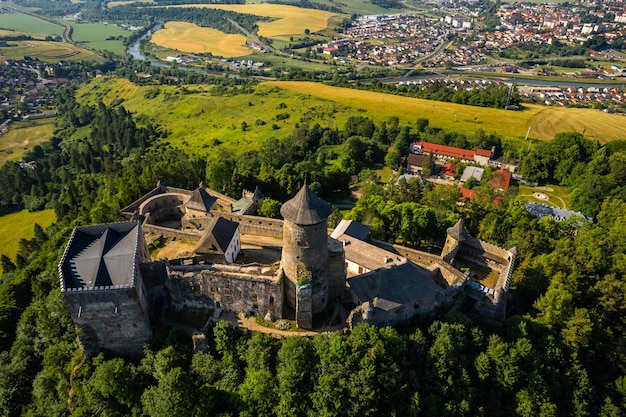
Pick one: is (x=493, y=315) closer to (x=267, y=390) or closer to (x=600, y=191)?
(x=267, y=390)

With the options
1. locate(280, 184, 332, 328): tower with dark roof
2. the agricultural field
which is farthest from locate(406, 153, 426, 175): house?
locate(280, 184, 332, 328): tower with dark roof

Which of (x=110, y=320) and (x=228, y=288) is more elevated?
(x=228, y=288)

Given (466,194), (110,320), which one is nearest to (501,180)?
(466,194)

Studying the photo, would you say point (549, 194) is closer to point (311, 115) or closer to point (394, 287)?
point (394, 287)

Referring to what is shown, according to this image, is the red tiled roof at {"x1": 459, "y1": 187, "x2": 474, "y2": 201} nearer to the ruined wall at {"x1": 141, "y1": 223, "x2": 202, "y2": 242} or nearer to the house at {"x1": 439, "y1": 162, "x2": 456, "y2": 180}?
the house at {"x1": 439, "y1": 162, "x2": 456, "y2": 180}

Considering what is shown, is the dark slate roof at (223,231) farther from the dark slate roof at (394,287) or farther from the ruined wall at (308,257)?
the dark slate roof at (394,287)

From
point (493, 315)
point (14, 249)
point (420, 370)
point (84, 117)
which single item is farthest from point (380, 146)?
point (84, 117)

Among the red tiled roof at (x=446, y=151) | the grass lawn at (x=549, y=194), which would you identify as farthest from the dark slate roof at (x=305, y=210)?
the red tiled roof at (x=446, y=151)
